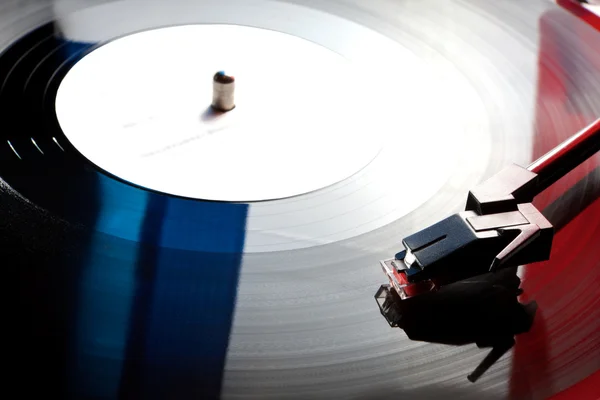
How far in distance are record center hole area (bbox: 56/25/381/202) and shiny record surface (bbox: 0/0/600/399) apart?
3 cm

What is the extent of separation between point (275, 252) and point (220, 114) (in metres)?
0.32

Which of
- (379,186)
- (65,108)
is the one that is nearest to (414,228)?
(379,186)

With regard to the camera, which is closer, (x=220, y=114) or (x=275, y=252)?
(x=275, y=252)

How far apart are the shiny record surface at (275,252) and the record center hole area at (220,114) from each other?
29 millimetres

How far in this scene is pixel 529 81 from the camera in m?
1.15

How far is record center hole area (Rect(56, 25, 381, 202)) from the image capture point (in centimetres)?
93

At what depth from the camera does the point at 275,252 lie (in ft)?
2.59

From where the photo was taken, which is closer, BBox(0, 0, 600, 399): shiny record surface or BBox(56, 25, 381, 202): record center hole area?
BBox(0, 0, 600, 399): shiny record surface

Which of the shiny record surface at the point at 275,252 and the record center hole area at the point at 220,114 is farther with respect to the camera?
the record center hole area at the point at 220,114

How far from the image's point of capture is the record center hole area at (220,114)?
0.93m

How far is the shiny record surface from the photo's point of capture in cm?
65

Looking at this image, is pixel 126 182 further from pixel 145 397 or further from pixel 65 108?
pixel 145 397

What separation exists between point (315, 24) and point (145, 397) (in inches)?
31.0

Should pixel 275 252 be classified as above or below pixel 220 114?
below
